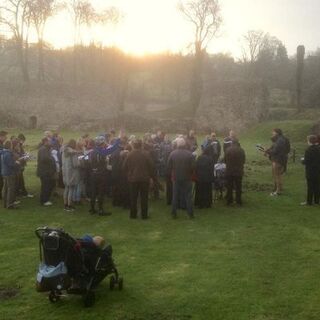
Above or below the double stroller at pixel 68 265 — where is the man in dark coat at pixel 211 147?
above

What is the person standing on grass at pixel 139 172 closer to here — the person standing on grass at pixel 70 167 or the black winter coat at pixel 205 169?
the black winter coat at pixel 205 169

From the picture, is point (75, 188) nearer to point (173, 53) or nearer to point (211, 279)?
point (211, 279)

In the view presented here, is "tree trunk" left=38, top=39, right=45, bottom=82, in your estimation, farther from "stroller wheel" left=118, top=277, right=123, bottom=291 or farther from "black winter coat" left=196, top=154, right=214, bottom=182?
"stroller wheel" left=118, top=277, right=123, bottom=291

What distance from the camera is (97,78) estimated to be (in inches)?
2175

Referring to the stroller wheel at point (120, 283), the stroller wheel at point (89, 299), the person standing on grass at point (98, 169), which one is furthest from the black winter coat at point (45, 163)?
the stroller wheel at point (89, 299)

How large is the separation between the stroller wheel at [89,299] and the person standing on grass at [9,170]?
7079 mm

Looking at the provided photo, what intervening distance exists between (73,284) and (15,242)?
4.01 metres

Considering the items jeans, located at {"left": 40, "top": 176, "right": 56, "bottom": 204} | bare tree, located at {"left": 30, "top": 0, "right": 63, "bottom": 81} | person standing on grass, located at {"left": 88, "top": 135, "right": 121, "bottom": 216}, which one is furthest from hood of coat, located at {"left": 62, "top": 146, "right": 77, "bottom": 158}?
bare tree, located at {"left": 30, "top": 0, "right": 63, "bottom": 81}

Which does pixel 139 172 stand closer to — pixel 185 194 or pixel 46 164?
pixel 185 194

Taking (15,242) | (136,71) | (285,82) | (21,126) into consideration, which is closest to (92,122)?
(21,126)

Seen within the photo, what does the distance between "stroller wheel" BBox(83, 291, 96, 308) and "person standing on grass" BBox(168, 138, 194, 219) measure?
5775mm

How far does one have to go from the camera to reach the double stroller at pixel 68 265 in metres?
7.24

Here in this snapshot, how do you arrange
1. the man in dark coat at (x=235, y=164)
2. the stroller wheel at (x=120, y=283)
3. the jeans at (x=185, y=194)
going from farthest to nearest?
1. the man in dark coat at (x=235, y=164)
2. the jeans at (x=185, y=194)
3. the stroller wheel at (x=120, y=283)

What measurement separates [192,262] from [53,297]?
120 inches
